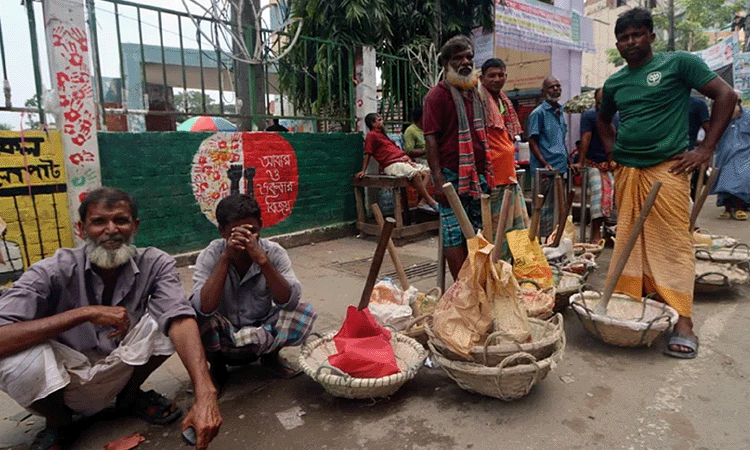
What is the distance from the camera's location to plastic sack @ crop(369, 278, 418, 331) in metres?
2.82

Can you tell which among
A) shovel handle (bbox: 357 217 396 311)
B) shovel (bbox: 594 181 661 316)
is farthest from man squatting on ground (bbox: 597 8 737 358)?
shovel handle (bbox: 357 217 396 311)

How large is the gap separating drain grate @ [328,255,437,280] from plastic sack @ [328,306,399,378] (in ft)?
7.12

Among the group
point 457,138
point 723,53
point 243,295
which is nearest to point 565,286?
point 457,138

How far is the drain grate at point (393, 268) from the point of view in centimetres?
477

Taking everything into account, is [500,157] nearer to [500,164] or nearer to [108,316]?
[500,164]

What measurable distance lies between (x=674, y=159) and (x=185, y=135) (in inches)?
164

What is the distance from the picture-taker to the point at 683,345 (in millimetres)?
2795

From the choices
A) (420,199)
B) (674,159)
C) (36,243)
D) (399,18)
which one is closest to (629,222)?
(674,159)

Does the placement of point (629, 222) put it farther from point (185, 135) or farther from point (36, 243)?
point (36, 243)

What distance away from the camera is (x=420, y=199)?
679 centimetres

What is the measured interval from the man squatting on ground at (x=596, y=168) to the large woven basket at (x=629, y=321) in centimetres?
242

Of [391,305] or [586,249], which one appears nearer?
[391,305]

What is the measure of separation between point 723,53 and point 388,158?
34.3 feet

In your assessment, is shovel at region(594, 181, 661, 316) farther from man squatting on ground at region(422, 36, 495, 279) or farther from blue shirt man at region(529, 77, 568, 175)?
blue shirt man at region(529, 77, 568, 175)
